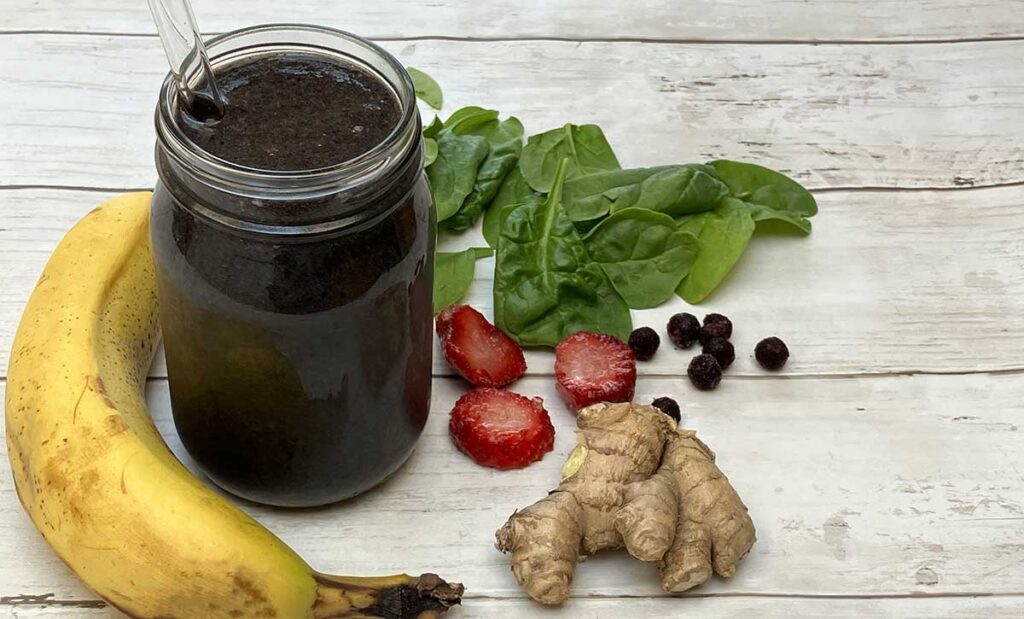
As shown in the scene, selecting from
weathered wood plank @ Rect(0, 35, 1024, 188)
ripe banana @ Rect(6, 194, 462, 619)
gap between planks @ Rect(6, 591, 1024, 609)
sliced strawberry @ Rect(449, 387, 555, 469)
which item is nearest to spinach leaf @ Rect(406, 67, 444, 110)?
weathered wood plank @ Rect(0, 35, 1024, 188)

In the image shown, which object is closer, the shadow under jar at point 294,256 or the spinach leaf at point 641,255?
the shadow under jar at point 294,256

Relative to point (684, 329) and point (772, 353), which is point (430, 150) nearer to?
point (684, 329)

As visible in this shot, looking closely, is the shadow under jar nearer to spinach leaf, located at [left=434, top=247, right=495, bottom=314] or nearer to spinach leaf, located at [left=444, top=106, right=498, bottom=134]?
spinach leaf, located at [left=434, top=247, right=495, bottom=314]

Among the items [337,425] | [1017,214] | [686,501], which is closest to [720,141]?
[1017,214]

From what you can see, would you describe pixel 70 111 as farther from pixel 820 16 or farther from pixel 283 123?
pixel 820 16

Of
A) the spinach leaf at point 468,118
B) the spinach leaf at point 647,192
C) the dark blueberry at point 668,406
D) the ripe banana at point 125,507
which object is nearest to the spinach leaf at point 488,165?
the spinach leaf at point 468,118

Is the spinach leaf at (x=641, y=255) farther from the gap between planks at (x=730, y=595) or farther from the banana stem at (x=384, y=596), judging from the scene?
the banana stem at (x=384, y=596)

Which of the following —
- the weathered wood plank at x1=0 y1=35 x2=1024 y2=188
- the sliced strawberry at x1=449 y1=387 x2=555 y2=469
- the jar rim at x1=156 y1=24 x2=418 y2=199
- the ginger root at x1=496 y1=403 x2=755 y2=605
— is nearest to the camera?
the jar rim at x1=156 y1=24 x2=418 y2=199
